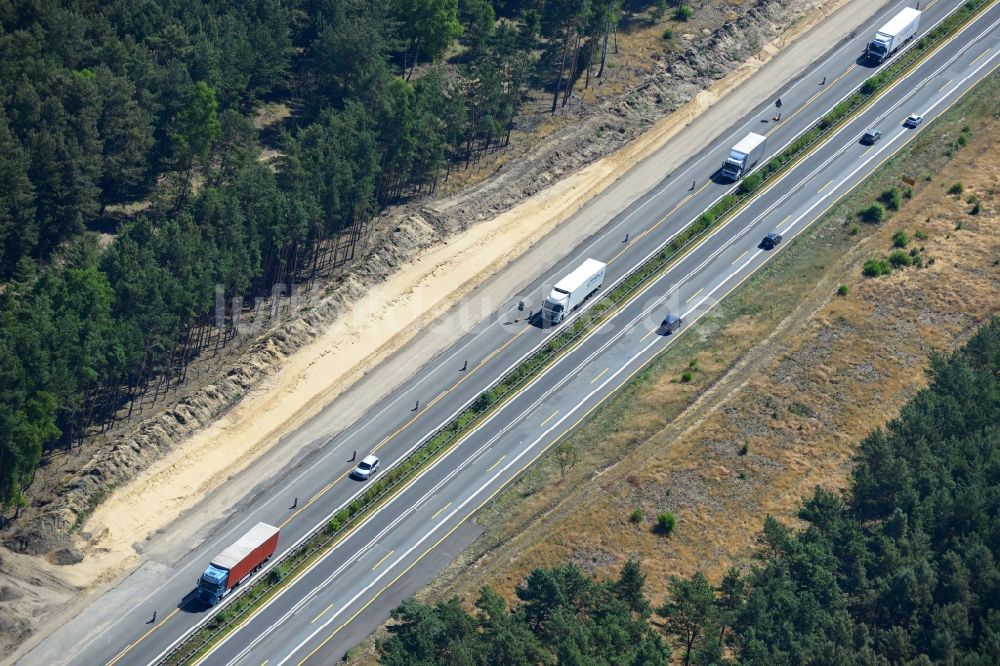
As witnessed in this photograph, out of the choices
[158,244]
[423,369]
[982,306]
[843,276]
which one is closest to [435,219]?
[423,369]

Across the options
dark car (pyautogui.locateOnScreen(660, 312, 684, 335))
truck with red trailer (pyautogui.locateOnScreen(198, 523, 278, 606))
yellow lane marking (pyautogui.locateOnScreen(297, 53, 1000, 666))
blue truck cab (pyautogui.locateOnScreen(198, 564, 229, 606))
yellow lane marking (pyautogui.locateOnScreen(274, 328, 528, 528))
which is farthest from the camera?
dark car (pyautogui.locateOnScreen(660, 312, 684, 335))

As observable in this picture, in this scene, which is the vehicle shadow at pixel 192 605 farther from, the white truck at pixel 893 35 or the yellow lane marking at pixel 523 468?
→ the white truck at pixel 893 35

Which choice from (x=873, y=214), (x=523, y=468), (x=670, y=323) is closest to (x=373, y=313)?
(x=523, y=468)

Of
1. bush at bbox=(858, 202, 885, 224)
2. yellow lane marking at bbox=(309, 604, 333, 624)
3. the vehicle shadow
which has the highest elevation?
bush at bbox=(858, 202, 885, 224)

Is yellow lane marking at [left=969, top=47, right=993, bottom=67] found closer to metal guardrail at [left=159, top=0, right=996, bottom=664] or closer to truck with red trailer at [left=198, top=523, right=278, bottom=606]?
metal guardrail at [left=159, top=0, right=996, bottom=664]

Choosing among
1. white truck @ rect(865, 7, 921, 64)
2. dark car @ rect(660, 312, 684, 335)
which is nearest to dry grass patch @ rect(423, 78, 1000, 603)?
dark car @ rect(660, 312, 684, 335)

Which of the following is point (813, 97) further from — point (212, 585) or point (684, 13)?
point (212, 585)

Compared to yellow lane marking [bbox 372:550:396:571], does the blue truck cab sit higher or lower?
higher

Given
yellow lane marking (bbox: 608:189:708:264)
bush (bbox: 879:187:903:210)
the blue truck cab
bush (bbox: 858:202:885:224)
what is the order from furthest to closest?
1. bush (bbox: 879:187:903:210)
2. bush (bbox: 858:202:885:224)
3. yellow lane marking (bbox: 608:189:708:264)
4. the blue truck cab

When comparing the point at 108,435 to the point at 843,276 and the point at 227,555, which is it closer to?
the point at 227,555
